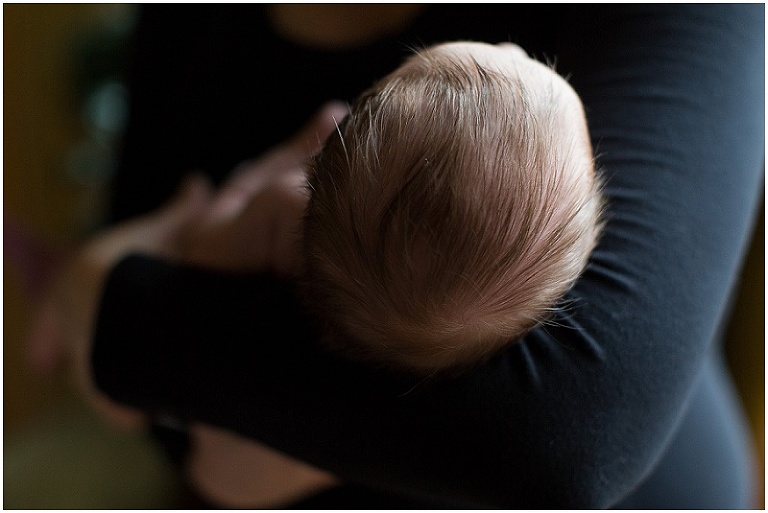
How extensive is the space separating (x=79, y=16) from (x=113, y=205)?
1.69 ft

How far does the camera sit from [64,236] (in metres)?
1.34

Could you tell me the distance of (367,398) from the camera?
1.49 feet

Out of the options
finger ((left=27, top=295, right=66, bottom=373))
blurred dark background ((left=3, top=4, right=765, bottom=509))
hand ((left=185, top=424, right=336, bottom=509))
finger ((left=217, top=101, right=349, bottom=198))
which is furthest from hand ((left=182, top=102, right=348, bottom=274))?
blurred dark background ((left=3, top=4, right=765, bottom=509))

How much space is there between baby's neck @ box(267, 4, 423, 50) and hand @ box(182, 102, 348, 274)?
9 centimetres

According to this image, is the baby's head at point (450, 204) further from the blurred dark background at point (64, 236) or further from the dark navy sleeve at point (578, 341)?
the blurred dark background at point (64, 236)

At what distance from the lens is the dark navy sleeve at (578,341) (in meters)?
0.44

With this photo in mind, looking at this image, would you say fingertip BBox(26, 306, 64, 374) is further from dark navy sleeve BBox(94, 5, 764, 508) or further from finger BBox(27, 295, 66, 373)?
dark navy sleeve BBox(94, 5, 764, 508)

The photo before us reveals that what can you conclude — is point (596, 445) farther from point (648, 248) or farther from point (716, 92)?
point (716, 92)

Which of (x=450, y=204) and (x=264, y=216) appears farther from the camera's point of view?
(x=264, y=216)

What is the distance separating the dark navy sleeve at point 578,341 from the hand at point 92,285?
13cm

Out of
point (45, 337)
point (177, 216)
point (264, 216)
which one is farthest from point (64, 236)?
point (264, 216)

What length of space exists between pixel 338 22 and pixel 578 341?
19.0 inches

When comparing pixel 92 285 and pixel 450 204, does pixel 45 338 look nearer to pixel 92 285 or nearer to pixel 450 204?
pixel 92 285

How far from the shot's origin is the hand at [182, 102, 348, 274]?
53cm
